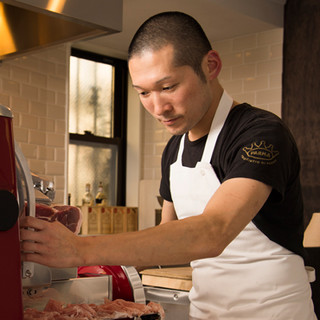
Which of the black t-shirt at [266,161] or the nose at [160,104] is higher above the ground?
the nose at [160,104]

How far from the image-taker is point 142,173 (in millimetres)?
5184

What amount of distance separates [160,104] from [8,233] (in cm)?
60

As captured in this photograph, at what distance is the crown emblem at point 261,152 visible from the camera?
1290 mm

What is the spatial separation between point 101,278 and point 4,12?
168cm

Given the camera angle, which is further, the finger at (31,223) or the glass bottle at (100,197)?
the glass bottle at (100,197)

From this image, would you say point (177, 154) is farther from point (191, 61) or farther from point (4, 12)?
point (4, 12)

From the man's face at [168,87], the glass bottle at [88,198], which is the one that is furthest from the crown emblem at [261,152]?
the glass bottle at [88,198]

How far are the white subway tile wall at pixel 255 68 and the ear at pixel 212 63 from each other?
296cm

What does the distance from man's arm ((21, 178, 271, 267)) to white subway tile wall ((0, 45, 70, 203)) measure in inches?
114

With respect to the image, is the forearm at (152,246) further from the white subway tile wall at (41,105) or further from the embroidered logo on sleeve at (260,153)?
the white subway tile wall at (41,105)

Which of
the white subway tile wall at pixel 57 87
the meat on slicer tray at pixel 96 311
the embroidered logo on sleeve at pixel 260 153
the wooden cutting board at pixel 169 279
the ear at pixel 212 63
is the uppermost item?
the white subway tile wall at pixel 57 87

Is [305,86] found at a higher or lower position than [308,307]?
higher

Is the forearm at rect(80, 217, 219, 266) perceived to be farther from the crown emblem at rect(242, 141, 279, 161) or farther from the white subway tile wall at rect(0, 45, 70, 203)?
the white subway tile wall at rect(0, 45, 70, 203)

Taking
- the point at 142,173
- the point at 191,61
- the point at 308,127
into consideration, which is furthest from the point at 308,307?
the point at 142,173
